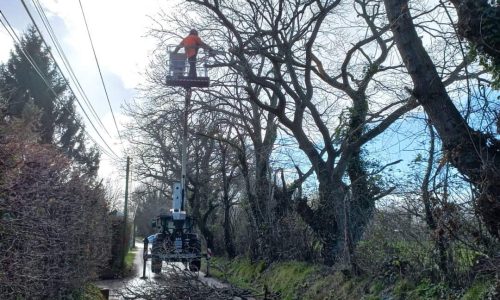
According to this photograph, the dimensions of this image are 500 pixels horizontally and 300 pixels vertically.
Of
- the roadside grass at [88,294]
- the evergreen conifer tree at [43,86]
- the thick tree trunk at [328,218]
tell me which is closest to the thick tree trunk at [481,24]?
the thick tree trunk at [328,218]

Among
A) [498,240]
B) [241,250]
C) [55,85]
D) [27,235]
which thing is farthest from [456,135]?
[55,85]

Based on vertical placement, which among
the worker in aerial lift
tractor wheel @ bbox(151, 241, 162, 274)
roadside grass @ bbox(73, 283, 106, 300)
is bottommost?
roadside grass @ bbox(73, 283, 106, 300)

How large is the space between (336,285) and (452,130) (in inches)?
192

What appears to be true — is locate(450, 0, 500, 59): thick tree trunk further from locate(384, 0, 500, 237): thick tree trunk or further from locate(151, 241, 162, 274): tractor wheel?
locate(151, 241, 162, 274): tractor wheel

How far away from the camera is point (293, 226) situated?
52.2ft

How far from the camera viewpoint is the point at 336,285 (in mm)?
10781

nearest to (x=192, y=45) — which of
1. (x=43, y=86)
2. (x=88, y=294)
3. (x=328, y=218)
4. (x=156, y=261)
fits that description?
(x=328, y=218)

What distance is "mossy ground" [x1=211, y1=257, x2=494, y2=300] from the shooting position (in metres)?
7.32

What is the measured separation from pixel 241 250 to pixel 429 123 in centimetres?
1880

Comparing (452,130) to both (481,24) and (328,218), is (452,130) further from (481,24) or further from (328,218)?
(328,218)

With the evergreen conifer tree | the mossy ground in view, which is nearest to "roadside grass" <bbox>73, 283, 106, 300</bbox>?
the mossy ground

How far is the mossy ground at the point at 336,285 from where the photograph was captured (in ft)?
24.0

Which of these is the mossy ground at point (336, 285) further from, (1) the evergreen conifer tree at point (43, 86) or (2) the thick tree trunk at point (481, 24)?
(1) the evergreen conifer tree at point (43, 86)

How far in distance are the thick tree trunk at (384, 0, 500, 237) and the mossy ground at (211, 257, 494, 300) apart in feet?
3.49
